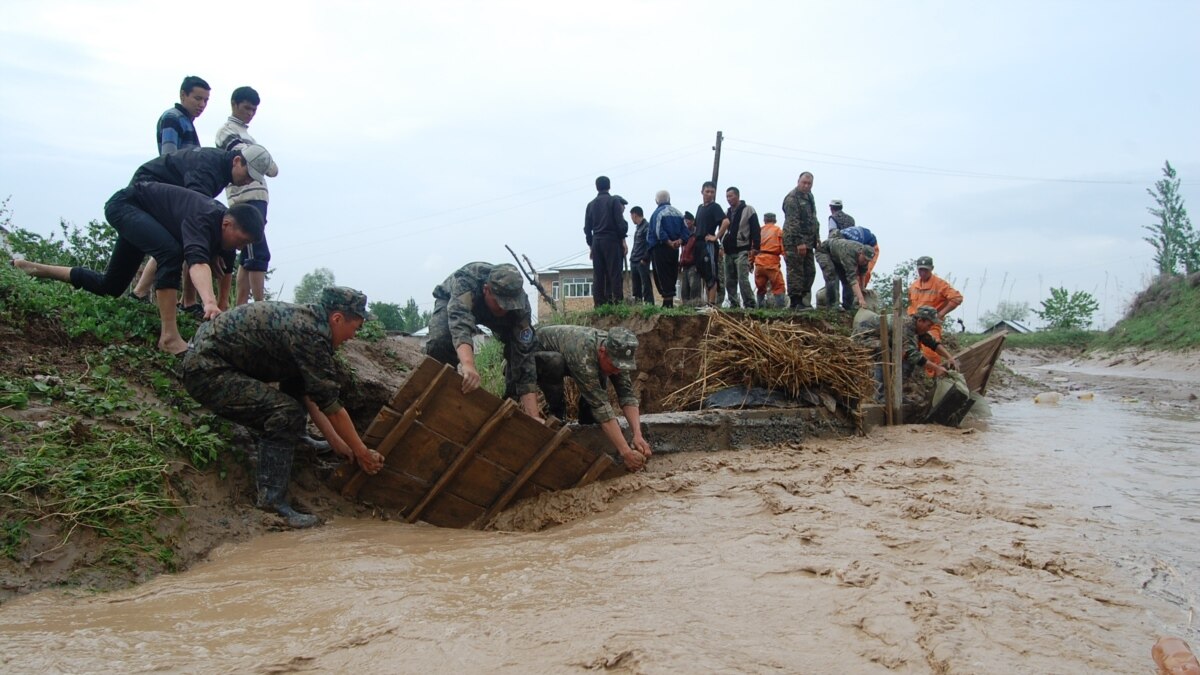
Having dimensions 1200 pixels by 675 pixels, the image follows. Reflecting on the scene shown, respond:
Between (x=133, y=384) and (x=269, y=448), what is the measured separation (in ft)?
A: 3.23

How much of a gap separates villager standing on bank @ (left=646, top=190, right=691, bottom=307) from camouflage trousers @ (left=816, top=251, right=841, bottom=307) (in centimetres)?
191

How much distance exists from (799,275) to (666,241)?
1956mm

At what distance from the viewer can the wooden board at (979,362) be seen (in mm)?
10188

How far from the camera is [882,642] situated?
2.52 meters

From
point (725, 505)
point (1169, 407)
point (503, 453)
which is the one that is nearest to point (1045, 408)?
point (1169, 407)

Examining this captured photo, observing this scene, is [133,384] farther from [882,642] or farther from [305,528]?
[882,642]

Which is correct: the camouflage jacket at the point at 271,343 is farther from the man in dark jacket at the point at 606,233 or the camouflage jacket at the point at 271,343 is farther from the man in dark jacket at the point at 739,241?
the man in dark jacket at the point at 739,241

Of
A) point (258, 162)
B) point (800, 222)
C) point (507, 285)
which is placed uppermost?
point (800, 222)

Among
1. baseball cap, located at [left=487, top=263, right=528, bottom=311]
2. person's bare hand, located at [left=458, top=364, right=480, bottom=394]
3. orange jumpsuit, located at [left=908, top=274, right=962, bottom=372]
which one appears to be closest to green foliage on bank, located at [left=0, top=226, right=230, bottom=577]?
person's bare hand, located at [left=458, top=364, right=480, bottom=394]

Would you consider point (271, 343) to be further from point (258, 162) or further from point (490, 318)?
point (258, 162)

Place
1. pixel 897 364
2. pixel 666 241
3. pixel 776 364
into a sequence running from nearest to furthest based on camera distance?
pixel 776 364, pixel 897 364, pixel 666 241

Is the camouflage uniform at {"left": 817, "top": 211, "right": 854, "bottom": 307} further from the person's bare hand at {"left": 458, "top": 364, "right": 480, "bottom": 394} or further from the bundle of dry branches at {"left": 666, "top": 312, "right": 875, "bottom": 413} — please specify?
the person's bare hand at {"left": 458, "top": 364, "right": 480, "bottom": 394}

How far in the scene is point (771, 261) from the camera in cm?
1069

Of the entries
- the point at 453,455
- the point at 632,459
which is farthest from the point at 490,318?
the point at 632,459
